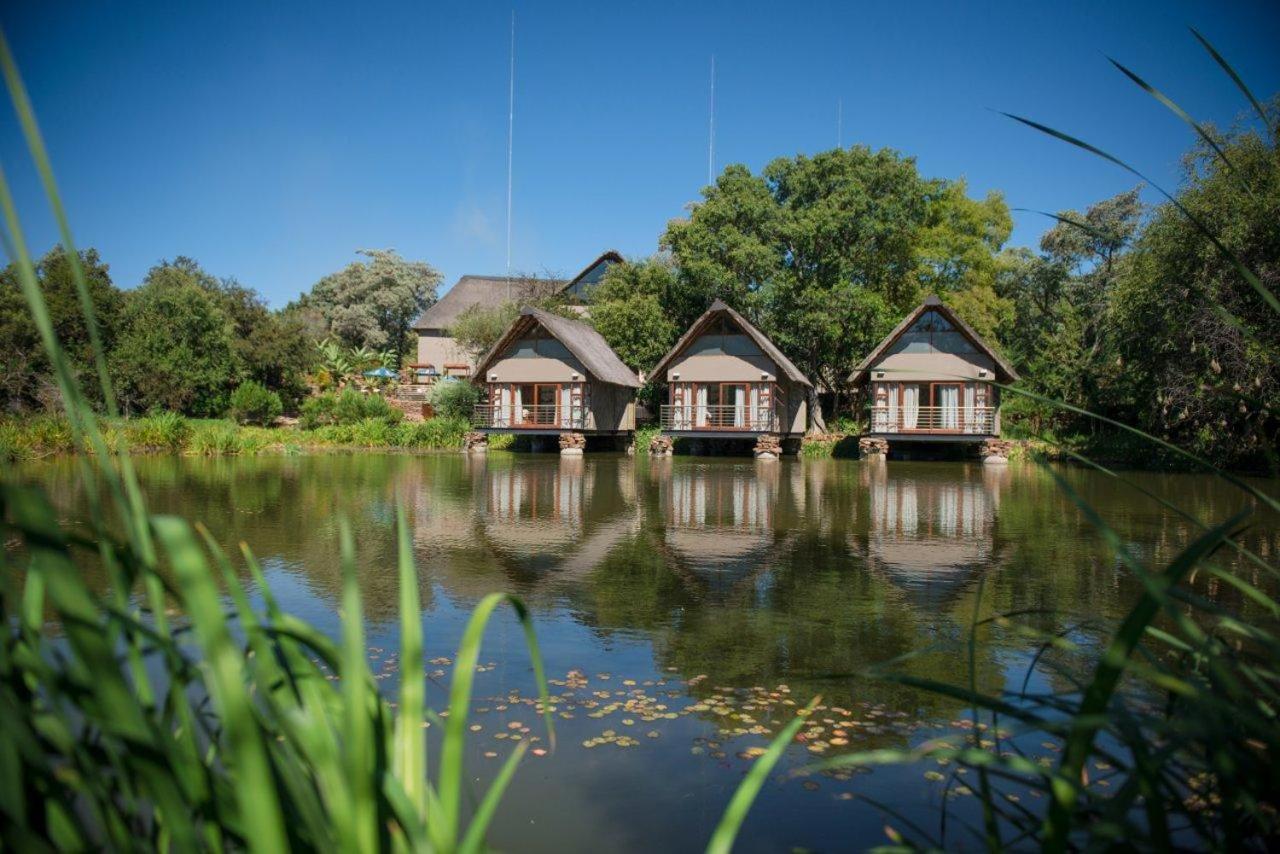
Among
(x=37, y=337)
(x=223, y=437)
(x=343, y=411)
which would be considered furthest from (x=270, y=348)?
(x=223, y=437)

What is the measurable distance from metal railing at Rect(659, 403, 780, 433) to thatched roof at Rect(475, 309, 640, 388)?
2409 millimetres

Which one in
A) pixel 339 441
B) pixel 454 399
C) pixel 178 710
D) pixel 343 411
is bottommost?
pixel 339 441

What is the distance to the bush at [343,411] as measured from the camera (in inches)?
1257

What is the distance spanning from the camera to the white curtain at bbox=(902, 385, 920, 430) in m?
27.6

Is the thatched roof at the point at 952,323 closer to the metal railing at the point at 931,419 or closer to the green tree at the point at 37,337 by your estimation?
the metal railing at the point at 931,419

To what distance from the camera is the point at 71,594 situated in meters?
0.82

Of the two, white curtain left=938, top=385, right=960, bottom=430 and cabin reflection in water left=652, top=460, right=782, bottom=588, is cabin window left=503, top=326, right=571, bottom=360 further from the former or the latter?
white curtain left=938, top=385, right=960, bottom=430

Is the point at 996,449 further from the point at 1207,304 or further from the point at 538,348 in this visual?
the point at 538,348

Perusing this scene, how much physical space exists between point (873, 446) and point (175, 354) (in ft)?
78.5

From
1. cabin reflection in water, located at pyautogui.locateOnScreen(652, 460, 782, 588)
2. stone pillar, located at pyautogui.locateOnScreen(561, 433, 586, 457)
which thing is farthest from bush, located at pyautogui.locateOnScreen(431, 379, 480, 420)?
cabin reflection in water, located at pyautogui.locateOnScreen(652, 460, 782, 588)

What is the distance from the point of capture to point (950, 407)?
27500 millimetres

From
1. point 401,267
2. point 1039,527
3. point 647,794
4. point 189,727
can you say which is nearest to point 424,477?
point 1039,527

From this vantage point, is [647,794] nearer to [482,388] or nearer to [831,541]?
Answer: [831,541]

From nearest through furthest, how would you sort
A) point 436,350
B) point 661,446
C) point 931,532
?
point 931,532 → point 661,446 → point 436,350
